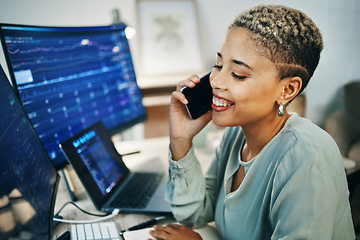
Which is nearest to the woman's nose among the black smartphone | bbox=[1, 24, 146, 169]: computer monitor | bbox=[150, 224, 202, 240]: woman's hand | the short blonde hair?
the short blonde hair

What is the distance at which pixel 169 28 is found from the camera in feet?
8.36

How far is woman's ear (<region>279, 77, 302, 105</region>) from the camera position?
73 centimetres

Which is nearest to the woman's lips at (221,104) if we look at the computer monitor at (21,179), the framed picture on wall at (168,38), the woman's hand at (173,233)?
the woman's hand at (173,233)

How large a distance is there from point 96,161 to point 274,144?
0.58 metres

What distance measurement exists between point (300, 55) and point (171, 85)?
64.2 inches

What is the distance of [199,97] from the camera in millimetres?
1006

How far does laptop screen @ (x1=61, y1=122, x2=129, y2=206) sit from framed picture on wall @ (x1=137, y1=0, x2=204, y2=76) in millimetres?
1449

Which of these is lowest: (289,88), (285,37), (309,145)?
(309,145)

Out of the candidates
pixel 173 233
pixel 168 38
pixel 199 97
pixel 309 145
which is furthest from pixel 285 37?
pixel 168 38

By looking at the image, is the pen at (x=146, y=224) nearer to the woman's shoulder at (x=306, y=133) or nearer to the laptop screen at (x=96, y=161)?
the laptop screen at (x=96, y=161)

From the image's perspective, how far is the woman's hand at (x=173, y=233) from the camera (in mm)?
810

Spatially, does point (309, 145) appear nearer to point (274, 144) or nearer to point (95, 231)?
point (274, 144)

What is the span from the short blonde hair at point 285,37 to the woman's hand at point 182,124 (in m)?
0.31

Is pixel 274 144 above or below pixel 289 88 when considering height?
below
